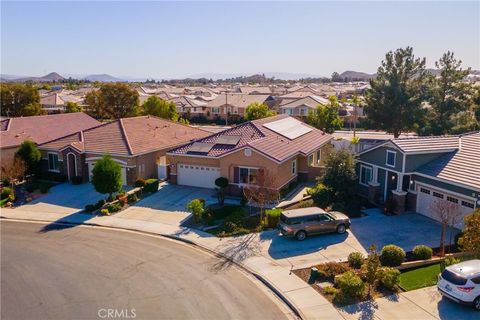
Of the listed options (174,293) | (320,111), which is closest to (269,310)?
(174,293)

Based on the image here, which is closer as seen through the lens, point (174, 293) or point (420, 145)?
point (174, 293)

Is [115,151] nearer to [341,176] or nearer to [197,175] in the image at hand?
[197,175]

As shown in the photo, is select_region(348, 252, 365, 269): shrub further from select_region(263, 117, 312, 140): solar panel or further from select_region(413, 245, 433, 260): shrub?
select_region(263, 117, 312, 140): solar panel

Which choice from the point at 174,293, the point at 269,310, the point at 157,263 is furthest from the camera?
the point at 157,263

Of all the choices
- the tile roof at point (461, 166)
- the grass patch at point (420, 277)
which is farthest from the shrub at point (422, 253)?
the tile roof at point (461, 166)

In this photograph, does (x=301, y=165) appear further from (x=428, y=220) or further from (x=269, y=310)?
(x=269, y=310)

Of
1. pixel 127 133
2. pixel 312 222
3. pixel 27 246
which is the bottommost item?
pixel 27 246
